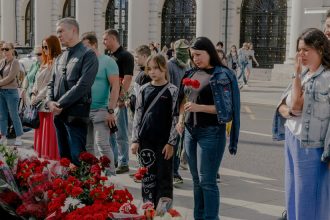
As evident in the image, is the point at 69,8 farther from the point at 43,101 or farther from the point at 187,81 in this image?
the point at 187,81

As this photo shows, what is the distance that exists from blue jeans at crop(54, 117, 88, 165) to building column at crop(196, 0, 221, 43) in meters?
22.0

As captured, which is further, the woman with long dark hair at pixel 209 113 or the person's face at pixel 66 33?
the person's face at pixel 66 33

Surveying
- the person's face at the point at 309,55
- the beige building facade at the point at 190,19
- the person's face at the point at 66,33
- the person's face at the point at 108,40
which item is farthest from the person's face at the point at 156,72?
the beige building facade at the point at 190,19

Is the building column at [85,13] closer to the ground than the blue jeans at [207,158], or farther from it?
farther from it

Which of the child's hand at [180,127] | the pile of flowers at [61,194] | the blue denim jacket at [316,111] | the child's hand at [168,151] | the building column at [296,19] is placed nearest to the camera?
the pile of flowers at [61,194]

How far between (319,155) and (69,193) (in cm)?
203

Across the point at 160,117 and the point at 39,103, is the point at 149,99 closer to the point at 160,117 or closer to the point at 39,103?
the point at 160,117

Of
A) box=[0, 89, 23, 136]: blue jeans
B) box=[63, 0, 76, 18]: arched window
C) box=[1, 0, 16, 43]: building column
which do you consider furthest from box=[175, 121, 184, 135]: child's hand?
box=[1, 0, 16, 43]: building column

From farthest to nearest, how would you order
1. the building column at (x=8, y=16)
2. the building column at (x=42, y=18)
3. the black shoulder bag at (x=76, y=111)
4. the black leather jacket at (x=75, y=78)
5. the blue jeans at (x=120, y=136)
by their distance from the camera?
the building column at (x=8, y=16) → the building column at (x=42, y=18) → the blue jeans at (x=120, y=136) → the black shoulder bag at (x=76, y=111) → the black leather jacket at (x=75, y=78)

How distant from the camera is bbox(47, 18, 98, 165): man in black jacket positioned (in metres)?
6.14

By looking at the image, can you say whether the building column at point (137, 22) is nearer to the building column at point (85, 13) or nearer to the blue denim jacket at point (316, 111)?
the building column at point (85, 13)

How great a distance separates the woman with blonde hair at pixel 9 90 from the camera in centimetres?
993

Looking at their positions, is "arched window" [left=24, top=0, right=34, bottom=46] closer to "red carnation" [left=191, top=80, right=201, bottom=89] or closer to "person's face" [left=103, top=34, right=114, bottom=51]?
"person's face" [left=103, top=34, right=114, bottom=51]

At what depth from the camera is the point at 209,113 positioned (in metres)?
5.19
